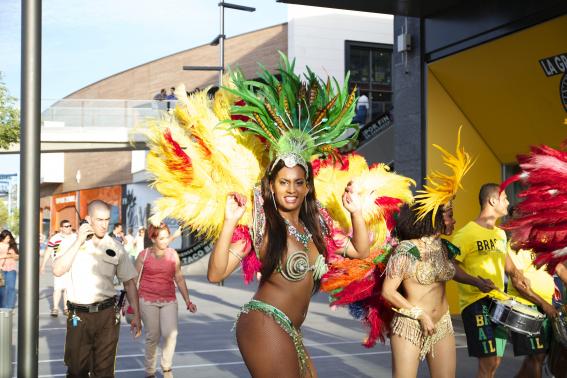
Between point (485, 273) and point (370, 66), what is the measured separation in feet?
104

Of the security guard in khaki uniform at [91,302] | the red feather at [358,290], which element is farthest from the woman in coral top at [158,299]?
the red feather at [358,290]

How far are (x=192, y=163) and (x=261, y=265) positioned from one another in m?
0.86

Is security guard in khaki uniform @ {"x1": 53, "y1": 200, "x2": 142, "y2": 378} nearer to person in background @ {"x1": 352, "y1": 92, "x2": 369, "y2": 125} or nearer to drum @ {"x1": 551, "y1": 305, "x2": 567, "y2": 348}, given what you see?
drum @ {"x1": 551, "y1": 305, "x2": 567, "y2": 348}

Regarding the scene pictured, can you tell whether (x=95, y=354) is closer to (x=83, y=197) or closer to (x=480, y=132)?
(x=480, y=132)

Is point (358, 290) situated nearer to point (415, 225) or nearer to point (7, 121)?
point (415, 225)

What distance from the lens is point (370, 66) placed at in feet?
122

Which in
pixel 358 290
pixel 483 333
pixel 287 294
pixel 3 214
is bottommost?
pixel 3 214

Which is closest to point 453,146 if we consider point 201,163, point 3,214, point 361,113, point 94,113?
point 201,163

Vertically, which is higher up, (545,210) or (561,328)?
(545,210)

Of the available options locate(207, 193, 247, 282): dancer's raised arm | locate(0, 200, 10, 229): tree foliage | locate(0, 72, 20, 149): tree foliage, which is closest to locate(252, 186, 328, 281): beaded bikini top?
Answer: locate(207, 193, 247, 282): dancer's raised arm

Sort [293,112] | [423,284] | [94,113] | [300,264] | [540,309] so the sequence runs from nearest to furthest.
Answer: [300,264] < [293,112] < [423,284] < [540,309] < [94,113]

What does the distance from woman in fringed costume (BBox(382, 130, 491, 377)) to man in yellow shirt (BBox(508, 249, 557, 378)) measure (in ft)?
3.74

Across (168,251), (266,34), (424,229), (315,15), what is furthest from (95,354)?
(266,34)

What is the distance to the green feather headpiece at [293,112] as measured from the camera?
4.54 metres
